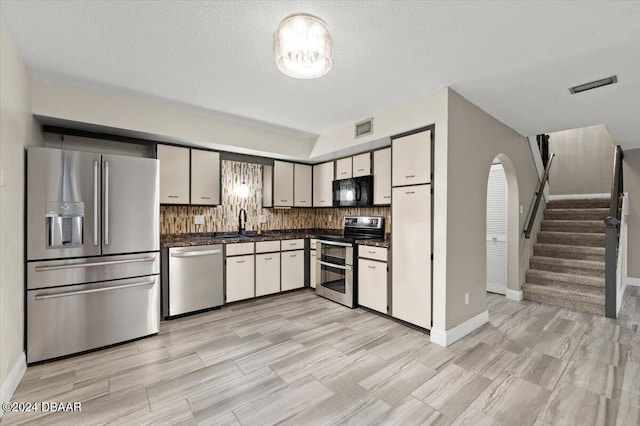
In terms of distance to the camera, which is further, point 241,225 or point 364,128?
point 241,225

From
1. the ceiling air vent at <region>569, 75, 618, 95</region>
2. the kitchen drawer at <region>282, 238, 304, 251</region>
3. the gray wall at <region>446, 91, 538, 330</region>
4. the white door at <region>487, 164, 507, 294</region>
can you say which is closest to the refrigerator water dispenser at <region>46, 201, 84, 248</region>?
the kitchen drawer at <region>282, 238, 304, 251</region>

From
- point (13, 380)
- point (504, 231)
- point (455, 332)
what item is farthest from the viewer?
point (504, 231)

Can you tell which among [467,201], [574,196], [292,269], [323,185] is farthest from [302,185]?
[574,196]

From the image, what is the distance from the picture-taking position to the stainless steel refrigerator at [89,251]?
2.39m

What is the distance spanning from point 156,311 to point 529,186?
17.8ft

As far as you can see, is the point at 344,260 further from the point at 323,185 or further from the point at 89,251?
the point at 89,251

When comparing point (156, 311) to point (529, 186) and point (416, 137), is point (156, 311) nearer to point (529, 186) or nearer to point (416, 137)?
point (416, 137)

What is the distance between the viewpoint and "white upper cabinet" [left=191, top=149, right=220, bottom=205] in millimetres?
3807

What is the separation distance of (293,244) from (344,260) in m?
0.95

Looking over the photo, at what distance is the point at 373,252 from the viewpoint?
360 centimetres

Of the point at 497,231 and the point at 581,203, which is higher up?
the point at 581,203

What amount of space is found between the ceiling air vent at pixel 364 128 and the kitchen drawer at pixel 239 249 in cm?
213

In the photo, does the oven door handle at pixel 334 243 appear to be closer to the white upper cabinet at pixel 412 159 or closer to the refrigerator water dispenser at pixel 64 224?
the white upper cabinet at pixel 412 159

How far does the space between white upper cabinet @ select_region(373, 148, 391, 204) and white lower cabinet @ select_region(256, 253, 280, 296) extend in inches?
68.1
